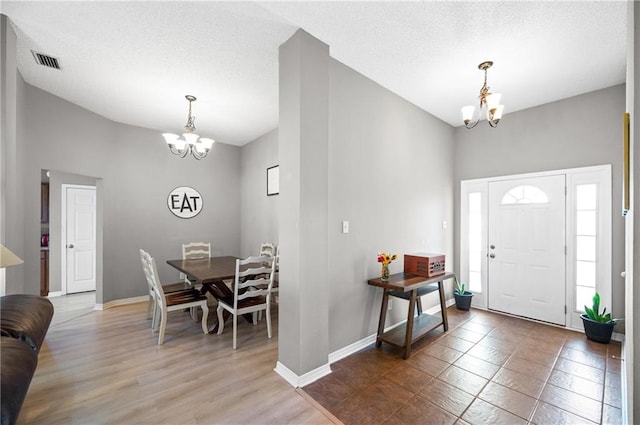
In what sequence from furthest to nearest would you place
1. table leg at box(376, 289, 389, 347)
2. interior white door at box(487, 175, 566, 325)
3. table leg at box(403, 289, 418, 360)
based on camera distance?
1. interior white door at box(487, 175, 566, 325)
2. table leg at box(376, 289, 389, 347)
3. table leg at box(403, 289, 418, 360)

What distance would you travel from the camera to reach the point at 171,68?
266cm

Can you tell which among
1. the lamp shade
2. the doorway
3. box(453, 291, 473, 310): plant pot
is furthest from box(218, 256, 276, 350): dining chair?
the doorway

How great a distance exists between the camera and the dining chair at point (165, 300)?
2.77 metres

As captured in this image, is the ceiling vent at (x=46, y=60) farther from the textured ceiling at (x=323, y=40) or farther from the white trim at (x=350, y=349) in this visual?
the white trim at (x=350, y=349)

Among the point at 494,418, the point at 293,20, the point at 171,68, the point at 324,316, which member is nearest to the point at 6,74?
the point at 171,68

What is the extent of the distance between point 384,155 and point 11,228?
11.4 ft

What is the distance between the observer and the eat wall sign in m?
4.63

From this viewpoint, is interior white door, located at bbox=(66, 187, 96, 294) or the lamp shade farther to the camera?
interior white door, located at bbox=(66, 187, 96, 294)

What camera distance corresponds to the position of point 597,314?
2.95 metres

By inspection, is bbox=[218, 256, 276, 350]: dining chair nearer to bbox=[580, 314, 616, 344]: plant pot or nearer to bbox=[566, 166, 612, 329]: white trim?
bbox=[580, 314, 616, 344]: plant pot

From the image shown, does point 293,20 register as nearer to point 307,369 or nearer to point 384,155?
point 384,155

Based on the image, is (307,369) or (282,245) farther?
(282,245)

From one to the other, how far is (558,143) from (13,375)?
500 centimetres

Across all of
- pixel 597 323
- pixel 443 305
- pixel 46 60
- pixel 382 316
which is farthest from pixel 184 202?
pixel 597 323
